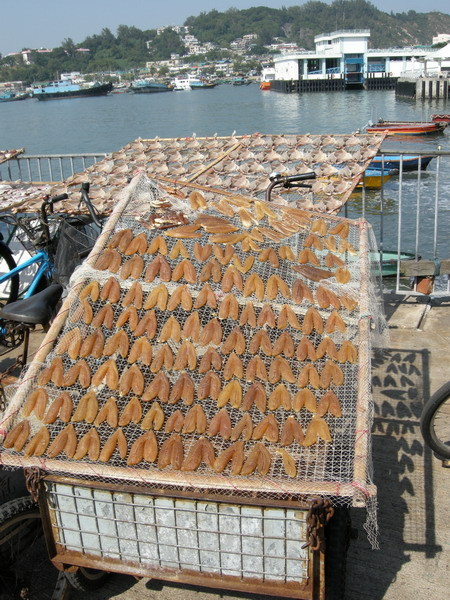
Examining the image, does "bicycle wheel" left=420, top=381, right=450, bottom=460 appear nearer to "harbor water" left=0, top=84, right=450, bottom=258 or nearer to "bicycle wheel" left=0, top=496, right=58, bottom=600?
"bicycle wheel" left=0, top=496, right=58, bottom=600

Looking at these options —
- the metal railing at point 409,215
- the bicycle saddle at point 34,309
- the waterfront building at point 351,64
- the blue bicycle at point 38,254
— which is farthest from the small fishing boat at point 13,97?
the bicycle saddle at point 34,309

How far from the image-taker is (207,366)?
2740mm

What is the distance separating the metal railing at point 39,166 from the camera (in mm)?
8297

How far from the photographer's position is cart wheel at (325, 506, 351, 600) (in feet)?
8.65

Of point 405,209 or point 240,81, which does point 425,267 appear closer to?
point 405,209

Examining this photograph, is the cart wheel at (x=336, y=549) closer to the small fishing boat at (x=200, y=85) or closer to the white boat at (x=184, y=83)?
the white boat at (x=184, y=83)

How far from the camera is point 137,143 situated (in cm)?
767

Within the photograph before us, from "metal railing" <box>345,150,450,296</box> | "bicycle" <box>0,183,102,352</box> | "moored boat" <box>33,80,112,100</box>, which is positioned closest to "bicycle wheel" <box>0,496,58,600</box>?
"bicycle" <box>0,183,102,352</box>

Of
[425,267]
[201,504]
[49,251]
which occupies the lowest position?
[425,267]

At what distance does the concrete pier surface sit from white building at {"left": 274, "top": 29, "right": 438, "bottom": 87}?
81.3 meters

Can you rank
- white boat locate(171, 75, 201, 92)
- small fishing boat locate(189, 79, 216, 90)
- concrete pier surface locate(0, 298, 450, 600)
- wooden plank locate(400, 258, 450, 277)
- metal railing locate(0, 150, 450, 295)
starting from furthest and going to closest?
small fishing boat locate(189, 79, 216, 90) < white boat locate(171, 75, 201, 92) < metal railing locate(0, 150, 450, 295) < wooden plank locate(400, 258, 450, 277) < concrete pier surface locate(0, 298, 450, 600)

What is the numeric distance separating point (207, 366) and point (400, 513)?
70.9 inches

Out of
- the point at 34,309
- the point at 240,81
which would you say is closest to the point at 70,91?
the point at 240,81

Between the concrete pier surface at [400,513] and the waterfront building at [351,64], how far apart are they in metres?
79.5
